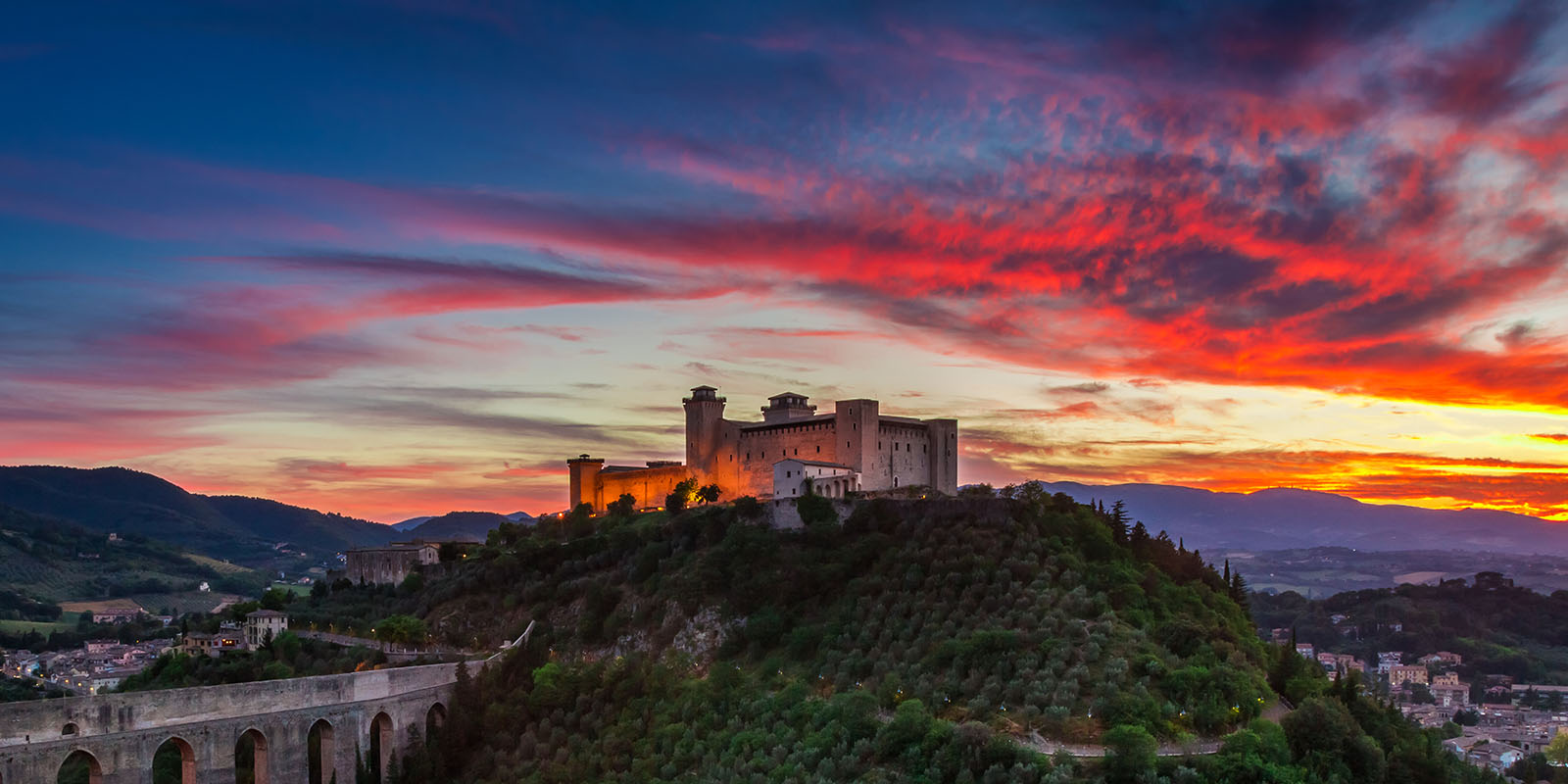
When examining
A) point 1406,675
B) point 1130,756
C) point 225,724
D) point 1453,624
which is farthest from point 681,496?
point 1453,624

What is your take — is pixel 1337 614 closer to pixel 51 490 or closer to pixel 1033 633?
pixel 1033 633

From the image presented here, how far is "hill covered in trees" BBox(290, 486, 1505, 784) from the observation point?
28359 millimetres

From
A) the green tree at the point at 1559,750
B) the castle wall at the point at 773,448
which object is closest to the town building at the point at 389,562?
the castle wall at the point at 773,448

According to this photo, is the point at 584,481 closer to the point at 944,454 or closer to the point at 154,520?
the point at 944,454

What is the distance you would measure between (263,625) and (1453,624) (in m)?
85.1

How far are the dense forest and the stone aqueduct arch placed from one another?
73.1 metres

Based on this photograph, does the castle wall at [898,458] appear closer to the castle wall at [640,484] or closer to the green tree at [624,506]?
the castle wall at [640,484]

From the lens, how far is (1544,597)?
97.3 meters

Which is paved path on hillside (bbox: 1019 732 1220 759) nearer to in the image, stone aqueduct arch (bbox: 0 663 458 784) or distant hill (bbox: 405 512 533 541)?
stone aqueduct arch (bbox: 0 663 458 784)

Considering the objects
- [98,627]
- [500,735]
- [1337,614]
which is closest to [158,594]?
[98,627]

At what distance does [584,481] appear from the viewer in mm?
58688

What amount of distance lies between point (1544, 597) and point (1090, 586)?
8231cm

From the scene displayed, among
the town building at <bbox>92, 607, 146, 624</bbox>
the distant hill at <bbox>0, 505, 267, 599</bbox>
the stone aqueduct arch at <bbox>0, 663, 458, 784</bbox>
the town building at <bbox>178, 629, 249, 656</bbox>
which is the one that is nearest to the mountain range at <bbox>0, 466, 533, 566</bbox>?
the distant hill at <bbox>0, 505, 267, 599</bbox>

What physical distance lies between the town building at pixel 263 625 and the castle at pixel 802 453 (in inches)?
636
